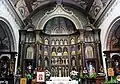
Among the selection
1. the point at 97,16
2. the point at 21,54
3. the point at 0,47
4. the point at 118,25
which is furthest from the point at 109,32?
the point at 0,47

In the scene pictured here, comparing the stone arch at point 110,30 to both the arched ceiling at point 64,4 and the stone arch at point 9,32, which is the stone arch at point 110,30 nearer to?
the arched ceiling at point 64,4

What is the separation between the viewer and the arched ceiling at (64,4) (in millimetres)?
13165

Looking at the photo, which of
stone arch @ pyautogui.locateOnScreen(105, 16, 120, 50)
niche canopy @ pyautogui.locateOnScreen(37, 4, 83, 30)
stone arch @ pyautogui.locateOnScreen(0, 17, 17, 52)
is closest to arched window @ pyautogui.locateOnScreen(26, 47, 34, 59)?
stone arch @ pyautogui.locateOnScreen(0, 17, 17, 52)

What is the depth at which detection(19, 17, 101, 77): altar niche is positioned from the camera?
1298cm

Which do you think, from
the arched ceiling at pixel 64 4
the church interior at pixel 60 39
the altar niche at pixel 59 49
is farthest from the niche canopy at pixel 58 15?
the arched ceiling at pixel 64 4

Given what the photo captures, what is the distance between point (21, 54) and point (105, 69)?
6616 millimetres

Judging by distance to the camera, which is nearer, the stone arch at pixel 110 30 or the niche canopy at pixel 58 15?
the stone arch at pixel 110 30

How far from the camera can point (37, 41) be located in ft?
43.1

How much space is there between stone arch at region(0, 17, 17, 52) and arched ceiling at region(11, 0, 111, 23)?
6.78 ft

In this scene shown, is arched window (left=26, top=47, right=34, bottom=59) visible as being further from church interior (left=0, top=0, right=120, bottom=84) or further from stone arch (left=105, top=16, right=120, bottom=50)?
stone arch (left=105, top=16, right=120, bottom=50)

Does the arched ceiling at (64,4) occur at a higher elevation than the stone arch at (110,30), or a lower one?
higher

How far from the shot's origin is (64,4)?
600 inches

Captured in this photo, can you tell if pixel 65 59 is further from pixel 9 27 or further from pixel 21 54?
pixel 9 27

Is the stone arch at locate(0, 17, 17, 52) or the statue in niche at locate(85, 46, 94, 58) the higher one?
the stone arch at locate(0, 17, 17, 52)
